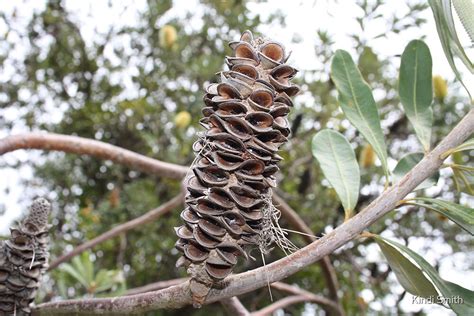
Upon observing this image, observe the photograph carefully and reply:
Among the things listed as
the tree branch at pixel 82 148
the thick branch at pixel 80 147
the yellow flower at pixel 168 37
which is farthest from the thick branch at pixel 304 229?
the yellow flower at pixel 168 37

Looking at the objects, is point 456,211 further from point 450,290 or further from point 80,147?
point 80,147

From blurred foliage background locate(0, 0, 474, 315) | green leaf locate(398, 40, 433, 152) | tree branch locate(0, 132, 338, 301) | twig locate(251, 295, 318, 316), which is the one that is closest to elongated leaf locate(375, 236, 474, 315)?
green leaf locate(398, 40, 433, 152)

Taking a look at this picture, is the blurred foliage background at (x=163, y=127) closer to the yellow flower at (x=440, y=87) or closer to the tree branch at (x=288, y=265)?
the yellow flower at (x=440, y=87)

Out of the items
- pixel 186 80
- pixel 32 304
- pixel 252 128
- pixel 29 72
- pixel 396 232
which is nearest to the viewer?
pixel 252 128

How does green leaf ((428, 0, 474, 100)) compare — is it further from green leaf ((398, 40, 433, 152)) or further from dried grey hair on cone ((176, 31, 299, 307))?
dried grey hair on cone ((176, 31, 299, 307))

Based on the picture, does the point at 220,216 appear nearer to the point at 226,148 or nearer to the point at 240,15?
the point at 226,148

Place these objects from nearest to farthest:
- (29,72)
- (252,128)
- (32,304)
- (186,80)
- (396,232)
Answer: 1. (252,128)
2. (32,304)
3. (396,232)
4. (186,80)
5. (29,72)

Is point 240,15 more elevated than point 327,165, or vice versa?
point 327,165

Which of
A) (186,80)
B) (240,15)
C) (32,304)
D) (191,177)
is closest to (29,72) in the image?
(186,80)
